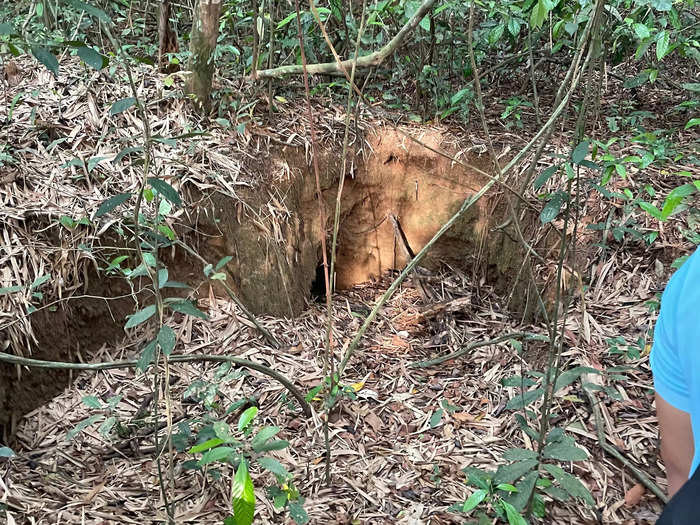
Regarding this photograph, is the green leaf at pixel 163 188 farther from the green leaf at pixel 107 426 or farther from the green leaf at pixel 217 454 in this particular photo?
the green leaf at pixel 107 426

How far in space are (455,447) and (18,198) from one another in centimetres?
234

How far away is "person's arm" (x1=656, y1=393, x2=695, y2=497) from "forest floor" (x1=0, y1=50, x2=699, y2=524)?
900 millimetres

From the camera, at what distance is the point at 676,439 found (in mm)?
936

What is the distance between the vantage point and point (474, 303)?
129 inches

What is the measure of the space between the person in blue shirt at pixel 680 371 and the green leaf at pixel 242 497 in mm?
948

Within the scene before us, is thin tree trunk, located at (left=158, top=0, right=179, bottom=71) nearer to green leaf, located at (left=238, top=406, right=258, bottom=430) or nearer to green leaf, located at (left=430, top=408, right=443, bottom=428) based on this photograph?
green leaf, located at (left=238, top=406, right=258, bottom=430)

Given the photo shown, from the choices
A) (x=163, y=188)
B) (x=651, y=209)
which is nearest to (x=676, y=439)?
(x=163, y=188)

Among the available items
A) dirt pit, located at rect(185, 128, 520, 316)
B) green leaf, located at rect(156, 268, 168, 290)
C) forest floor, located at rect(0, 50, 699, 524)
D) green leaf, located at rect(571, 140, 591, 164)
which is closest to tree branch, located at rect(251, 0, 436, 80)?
dirt pit, located at rect(185, 128, 520, 316)

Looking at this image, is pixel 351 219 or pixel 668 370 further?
pixel 351 219

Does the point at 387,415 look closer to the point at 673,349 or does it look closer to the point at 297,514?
the point at 297,514

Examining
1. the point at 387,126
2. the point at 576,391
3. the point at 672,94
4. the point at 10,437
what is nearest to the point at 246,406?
the point at 10,437

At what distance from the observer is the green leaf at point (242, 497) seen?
4.14 feet

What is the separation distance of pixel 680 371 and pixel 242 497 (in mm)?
1049

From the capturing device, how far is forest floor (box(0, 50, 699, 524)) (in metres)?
1.79
